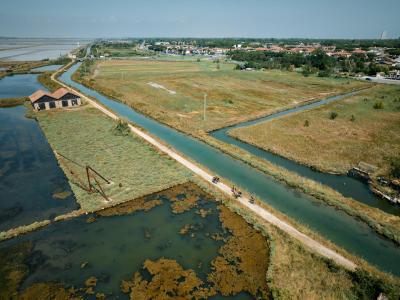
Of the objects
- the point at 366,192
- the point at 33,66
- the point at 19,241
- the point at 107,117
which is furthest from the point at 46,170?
the point at 33,66

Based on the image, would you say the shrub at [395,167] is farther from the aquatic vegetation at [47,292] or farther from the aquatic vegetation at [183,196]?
the aquatic vegetation at [47,292]

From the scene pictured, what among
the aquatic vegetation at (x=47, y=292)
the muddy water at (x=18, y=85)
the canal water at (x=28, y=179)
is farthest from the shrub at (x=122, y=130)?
the muddy water at (x=18, y=85)

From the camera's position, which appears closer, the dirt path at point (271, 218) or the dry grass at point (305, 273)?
the dry grass at point (305, 273)

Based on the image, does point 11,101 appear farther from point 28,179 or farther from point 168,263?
point 168,263

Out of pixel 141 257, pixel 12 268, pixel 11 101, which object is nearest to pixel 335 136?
pixel 141 257

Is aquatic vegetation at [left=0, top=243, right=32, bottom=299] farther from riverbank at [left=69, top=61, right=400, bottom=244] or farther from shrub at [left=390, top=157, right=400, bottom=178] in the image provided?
shrub at [left=390, top=157, right=400, bottom=178]
